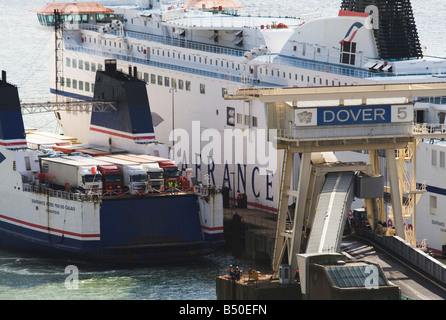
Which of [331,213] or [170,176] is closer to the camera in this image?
[331,213]

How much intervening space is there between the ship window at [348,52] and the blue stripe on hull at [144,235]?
1148 cm

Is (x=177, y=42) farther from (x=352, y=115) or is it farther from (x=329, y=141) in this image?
(x=329, y=141)

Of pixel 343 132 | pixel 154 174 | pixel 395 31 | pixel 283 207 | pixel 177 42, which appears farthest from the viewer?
pixel 177 42

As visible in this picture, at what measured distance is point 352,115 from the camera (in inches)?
1918

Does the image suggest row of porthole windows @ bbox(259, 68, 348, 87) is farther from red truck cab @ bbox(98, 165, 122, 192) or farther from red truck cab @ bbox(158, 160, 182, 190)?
red truck cab @ bbox(98, 165, 122, 192)

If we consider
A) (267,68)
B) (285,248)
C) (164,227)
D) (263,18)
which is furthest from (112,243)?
(263,18)

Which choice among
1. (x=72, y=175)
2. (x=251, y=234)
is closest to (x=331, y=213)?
(x=251, y=234)

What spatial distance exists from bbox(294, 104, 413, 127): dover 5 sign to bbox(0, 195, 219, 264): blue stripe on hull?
37.8 ft

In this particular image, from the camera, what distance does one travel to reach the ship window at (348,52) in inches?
2594

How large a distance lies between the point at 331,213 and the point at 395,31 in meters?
20.4

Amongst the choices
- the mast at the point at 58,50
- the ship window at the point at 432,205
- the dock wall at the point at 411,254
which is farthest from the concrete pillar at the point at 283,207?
the mast at the point at 58,50

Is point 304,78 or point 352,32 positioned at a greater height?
point 352,32

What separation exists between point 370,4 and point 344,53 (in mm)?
2626

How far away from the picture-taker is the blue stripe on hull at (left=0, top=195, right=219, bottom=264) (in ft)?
189
